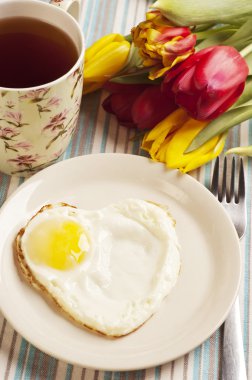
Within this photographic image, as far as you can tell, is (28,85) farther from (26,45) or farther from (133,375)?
(133,375)

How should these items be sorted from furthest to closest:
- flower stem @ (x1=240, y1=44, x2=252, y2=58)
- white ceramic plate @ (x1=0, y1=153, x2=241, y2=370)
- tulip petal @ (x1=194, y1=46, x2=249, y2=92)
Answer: flower stem @ (x1=240, y1=44, x2=252, y2=58)
tulip petal @ (x1=194, y1=46, x2=249, y2=92)
white ceramic plate @ (x1=0, y1=153, x2=241, y2=370)

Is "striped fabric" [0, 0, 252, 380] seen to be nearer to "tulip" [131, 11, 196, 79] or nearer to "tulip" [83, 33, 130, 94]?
"tulip" [83, 33, 130, 94]

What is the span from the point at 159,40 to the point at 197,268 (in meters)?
0.49

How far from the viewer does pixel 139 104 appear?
1.47 meters

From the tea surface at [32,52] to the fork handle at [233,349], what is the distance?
597 mm

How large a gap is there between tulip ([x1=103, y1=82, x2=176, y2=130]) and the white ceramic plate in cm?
12

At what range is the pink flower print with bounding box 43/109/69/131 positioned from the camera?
1.31 metres

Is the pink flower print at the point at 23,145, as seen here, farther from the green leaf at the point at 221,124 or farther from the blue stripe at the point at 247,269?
the blue stripe at the point at 247,269

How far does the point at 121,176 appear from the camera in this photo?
55.4 inches

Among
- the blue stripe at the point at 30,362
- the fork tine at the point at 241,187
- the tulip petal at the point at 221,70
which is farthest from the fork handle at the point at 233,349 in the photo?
the tulip petal at the point at 221,70

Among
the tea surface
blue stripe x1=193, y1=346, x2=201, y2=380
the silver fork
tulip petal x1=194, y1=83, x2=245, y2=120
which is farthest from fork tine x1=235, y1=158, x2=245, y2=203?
the tea surface

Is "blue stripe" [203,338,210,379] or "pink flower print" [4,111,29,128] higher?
"pink flower print" [4,111,29,128]

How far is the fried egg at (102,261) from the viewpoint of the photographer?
1170 mm

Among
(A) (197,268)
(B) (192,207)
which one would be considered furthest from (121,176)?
(A) (197,268)
